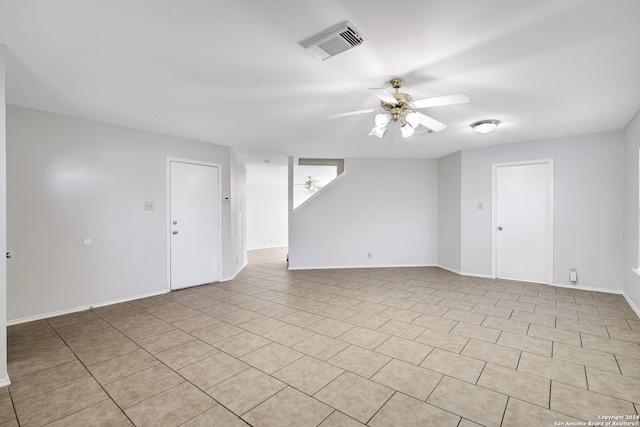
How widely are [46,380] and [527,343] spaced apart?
3.95m

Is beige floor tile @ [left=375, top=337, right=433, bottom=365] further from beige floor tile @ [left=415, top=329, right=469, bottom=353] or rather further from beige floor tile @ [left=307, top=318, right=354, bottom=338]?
beige floor tile @ [left=307, top=318, right=354, bottom=338]

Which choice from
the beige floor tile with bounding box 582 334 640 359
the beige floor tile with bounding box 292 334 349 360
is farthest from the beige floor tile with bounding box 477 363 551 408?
the beige floor tile with bounding box 292 334 349 360

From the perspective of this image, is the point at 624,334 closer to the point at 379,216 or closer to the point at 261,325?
the point at 261,325

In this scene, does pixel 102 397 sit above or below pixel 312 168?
below

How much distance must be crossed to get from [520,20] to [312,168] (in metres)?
5.77

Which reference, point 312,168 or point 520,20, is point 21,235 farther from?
point 312,168

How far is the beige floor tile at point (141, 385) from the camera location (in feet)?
6.13

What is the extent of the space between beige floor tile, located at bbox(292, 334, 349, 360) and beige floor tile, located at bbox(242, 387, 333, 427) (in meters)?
0.55

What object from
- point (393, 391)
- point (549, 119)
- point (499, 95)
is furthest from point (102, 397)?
point (549, 119)

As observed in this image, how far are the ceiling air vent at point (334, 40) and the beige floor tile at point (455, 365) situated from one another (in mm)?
2450

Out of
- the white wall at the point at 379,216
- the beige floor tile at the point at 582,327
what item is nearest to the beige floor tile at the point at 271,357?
the beige floor tile at the point at 582,327

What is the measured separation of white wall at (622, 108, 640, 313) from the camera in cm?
344

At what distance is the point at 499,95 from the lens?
2.83m

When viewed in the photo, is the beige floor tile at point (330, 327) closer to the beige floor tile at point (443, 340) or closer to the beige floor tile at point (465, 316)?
the beige floor tile at point (443, 340)
